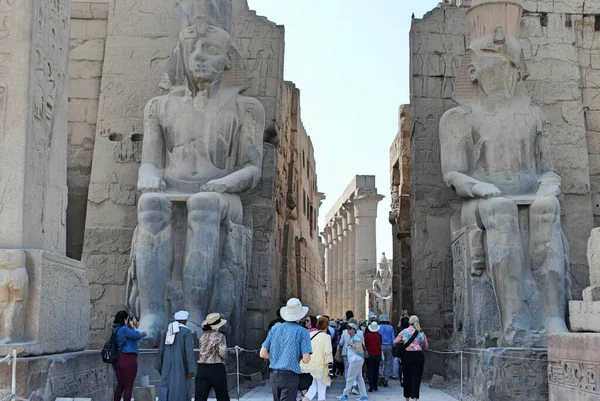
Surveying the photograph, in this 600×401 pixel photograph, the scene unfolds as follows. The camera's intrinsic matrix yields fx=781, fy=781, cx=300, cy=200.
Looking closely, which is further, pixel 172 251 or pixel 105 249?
pixel 105 249

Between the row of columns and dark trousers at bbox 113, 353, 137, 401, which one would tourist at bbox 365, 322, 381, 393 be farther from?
the row of columns

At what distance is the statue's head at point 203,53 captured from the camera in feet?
25.6

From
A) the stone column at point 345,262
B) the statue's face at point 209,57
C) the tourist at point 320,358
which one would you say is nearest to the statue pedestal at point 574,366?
the tourist at point 320,358

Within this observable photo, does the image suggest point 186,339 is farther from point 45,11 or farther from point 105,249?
point 105,249

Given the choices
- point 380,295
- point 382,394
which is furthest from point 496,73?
point 380,295

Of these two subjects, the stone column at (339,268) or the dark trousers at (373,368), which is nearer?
the dark trousers at (373,368)

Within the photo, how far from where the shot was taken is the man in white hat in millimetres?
4562

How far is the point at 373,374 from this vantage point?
810 cm

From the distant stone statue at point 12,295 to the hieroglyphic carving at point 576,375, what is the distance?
3396 mm

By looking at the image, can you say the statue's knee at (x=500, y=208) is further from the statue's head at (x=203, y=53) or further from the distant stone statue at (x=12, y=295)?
the distant stone statue at (x=12, y=295)

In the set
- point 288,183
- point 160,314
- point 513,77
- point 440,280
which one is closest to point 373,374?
point 440,280

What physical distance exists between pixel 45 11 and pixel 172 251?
2.94m

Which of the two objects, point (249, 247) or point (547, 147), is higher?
point (547, 147)

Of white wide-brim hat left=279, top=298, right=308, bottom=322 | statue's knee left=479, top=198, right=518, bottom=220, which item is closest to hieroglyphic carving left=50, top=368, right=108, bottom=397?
white wide-brim hat left=279, top=298, right=308, bottom=322
